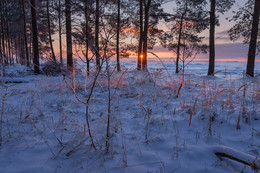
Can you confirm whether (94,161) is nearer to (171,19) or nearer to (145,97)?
(145,97)

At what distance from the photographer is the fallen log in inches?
41.8

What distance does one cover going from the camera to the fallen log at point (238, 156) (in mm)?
1062

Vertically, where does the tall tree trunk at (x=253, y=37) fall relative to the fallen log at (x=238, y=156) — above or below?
above

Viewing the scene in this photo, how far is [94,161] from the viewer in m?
1.26

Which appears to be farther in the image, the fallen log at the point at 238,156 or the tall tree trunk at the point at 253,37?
the tall tree trunk at the point at 253,37

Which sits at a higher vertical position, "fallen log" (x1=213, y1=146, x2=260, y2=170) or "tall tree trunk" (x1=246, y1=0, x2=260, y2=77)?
"tall tree trunk" (x1=246, y1=0, x2=260, y2=77)

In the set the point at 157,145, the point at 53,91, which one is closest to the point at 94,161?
the point at 157,145

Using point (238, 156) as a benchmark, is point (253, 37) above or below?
above

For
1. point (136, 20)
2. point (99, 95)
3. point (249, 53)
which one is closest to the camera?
point (99, 95)

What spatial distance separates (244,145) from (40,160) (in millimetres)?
1948

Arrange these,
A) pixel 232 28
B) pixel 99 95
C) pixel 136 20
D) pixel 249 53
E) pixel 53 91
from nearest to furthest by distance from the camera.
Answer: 1. pixel 99 95
2. pixel 53 91
3. pixel 249 53
4. pixel 232 28
5. pixel 136 20

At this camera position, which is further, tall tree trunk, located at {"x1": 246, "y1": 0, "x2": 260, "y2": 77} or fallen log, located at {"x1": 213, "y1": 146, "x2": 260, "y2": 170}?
tall tree trunk, located at {"x1": 246, "y1": 0, "x2": 260, "y2": 77}

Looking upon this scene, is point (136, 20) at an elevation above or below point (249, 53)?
above

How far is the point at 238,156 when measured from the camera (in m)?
1.15
